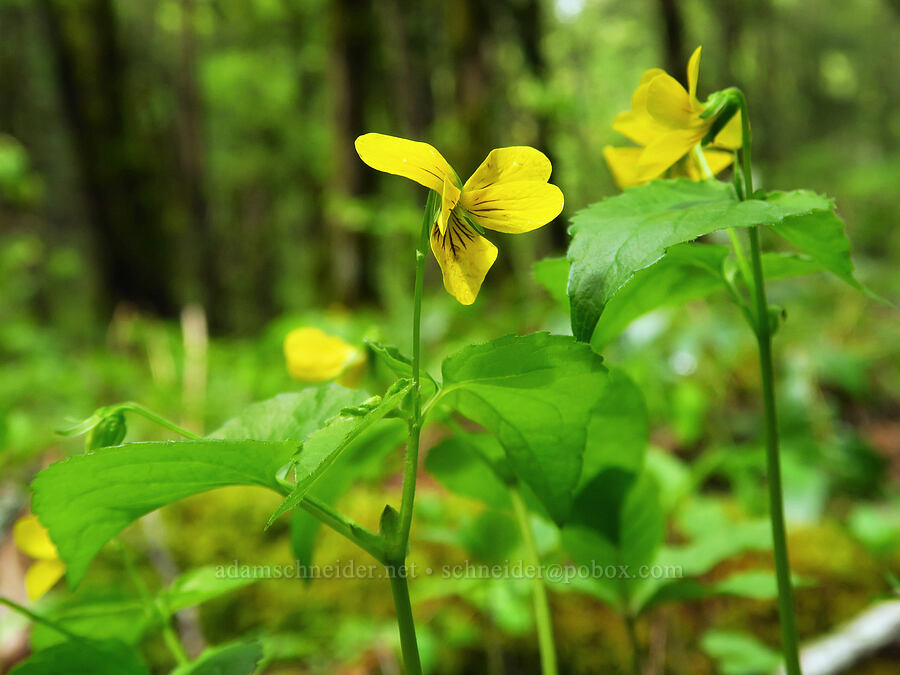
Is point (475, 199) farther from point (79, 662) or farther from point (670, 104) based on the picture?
point (79, 662)

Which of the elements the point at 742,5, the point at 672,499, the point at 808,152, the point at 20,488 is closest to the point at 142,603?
the point at 672,499

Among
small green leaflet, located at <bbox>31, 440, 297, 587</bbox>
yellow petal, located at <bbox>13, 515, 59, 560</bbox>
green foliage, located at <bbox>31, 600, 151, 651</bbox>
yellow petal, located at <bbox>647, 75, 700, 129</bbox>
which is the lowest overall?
green foliage, located at <bbox>31, 600, 151, 651</bbox>

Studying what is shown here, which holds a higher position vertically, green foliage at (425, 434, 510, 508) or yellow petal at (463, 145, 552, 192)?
yellow petal at (463, 145, 552, 192)

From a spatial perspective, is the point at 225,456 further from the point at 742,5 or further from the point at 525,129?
the point at 742,5

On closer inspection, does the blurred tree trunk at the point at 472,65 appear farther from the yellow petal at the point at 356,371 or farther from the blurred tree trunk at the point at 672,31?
the yellow petal at the point at 356,371

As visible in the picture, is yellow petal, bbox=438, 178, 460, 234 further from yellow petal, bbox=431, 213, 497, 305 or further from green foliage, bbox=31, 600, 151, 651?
green foliage, bbox=31, 600, 151, 651

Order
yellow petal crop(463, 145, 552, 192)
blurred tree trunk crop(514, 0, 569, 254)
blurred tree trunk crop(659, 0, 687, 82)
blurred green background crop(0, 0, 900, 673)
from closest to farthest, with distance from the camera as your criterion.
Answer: yellow petal crop(463, 145, 552, 192)
blurred green background crop(0, 0, 900, 673)
blurred tree trunk crop(659, 0, 687, 82)
blurred tree trunk crop(514, 0, 569, 254)

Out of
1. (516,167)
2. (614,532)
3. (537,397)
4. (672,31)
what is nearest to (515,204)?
(516,167)

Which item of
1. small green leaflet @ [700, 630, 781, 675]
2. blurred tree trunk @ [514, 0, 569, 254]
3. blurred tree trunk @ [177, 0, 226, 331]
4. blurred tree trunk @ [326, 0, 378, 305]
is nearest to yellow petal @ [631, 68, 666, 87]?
small green leaflet @ [700, 630, 781, 675]
